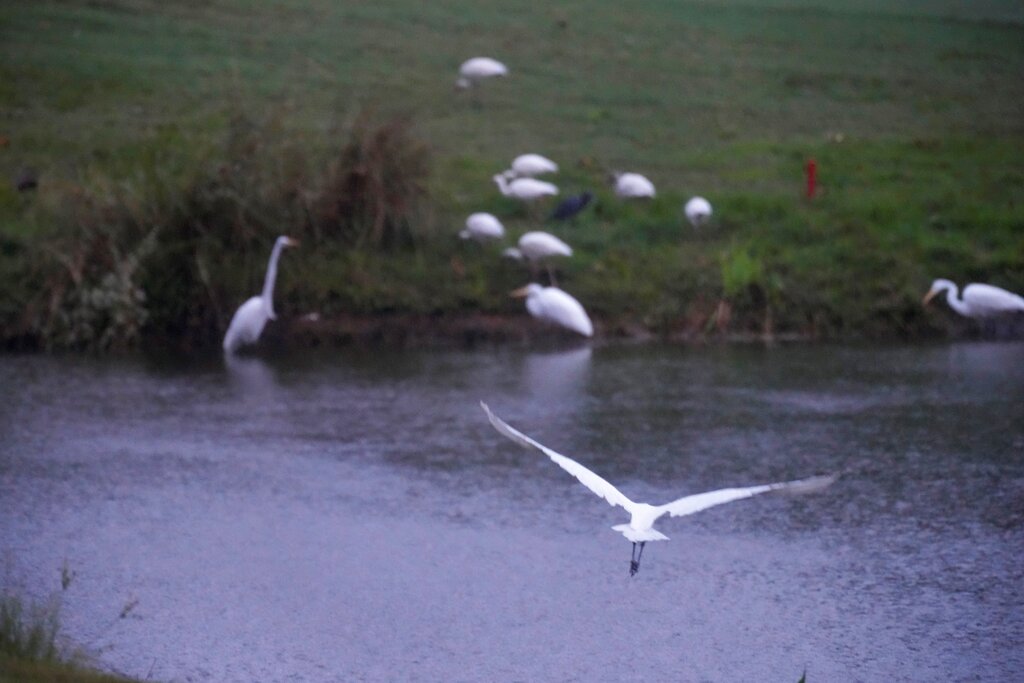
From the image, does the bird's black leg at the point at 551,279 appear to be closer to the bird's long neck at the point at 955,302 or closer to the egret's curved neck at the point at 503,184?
the egret's curved neck at the point at 503,184

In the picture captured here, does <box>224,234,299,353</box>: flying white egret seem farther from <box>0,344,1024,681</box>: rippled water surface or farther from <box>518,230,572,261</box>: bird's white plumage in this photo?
<box>518,230,572,261</box>: bird's white plumage

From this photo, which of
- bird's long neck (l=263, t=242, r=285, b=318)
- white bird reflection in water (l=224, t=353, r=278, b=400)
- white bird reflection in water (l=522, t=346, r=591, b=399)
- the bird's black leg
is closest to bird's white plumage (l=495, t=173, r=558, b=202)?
the bird's black leg

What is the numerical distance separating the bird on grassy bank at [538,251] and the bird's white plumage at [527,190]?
950 millimetres

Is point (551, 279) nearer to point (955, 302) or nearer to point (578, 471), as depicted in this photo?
point (955, 302)

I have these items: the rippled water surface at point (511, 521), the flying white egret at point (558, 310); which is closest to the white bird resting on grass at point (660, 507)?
the rippled water surface at point (511, 521)

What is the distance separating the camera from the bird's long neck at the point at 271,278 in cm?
1227

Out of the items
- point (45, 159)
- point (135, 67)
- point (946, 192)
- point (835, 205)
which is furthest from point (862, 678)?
point (135, 67)

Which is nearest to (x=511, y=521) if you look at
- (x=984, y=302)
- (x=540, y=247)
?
(x=540, y=247)

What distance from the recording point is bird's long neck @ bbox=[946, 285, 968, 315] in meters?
12.8

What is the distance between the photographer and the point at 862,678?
18.1 ft

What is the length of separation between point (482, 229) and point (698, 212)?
7.20ft

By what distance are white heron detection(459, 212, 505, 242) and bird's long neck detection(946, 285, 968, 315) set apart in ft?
13.2

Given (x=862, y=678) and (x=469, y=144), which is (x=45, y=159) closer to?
(x=469, y=144)

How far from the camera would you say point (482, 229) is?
13.7 m
